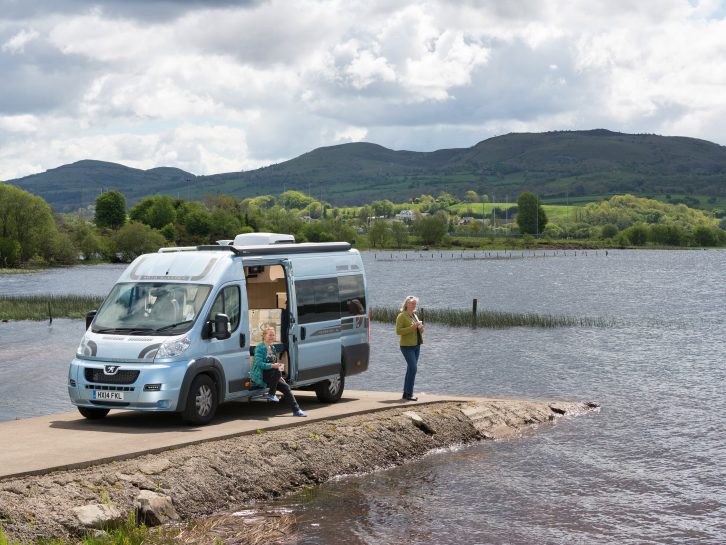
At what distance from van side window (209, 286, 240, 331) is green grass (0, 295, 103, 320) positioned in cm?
4748

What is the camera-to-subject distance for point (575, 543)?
50.2 feet

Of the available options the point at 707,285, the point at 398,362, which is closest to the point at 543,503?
the point at 398,362

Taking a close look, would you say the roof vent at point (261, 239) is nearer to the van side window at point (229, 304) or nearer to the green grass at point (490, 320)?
the van side window at point (229, 304)

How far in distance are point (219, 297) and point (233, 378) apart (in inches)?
64.1

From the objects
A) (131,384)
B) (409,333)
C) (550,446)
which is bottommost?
(550,446)

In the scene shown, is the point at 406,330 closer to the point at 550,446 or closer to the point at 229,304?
the point at 550,446

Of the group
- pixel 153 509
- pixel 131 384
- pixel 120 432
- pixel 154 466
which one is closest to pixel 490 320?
pixel 120 432

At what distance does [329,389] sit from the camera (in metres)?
22.0

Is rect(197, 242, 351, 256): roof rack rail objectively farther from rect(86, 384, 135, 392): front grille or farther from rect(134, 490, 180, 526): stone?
rect(134, 490, 180, 526): stone

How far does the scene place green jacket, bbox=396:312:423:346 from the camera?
22047 mm

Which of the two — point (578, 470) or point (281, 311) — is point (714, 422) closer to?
point (578, 470)

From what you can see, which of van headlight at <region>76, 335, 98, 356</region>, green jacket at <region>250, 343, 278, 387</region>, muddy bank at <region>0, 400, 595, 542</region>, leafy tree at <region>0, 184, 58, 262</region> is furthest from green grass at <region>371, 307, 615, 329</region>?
leafy tree at <region>0, 184, 58, 262</region>

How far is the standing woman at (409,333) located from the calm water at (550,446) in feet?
7.33

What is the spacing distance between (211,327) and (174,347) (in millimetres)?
938
